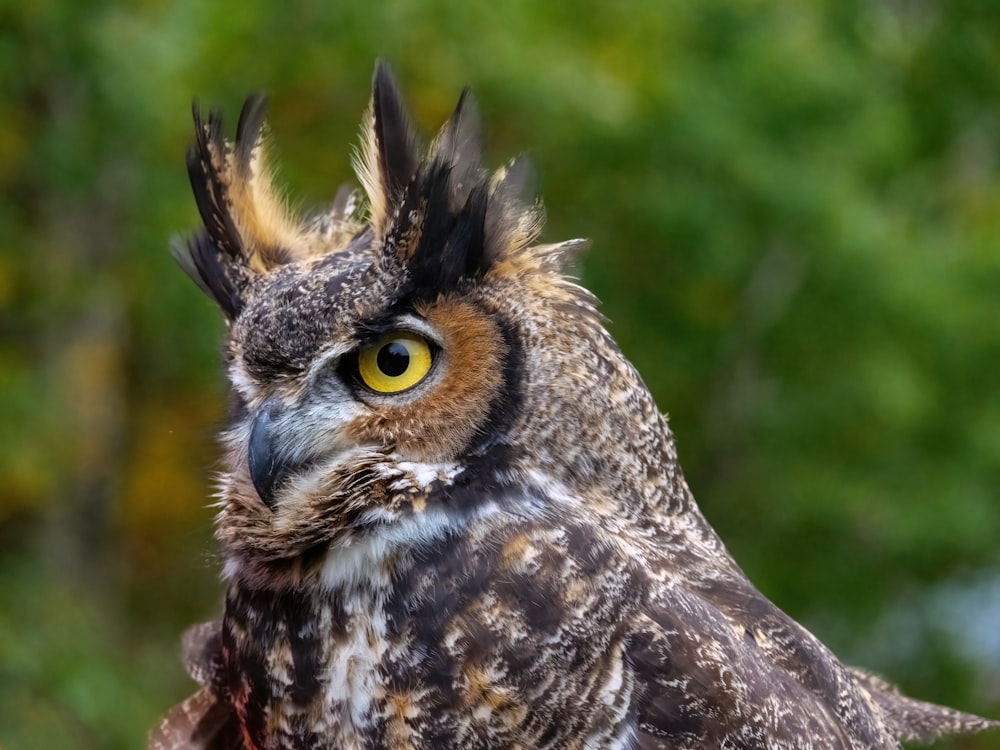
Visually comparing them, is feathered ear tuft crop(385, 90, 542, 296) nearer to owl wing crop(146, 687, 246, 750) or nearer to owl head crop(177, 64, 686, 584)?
owl head crop(177, 64, 686, 584)

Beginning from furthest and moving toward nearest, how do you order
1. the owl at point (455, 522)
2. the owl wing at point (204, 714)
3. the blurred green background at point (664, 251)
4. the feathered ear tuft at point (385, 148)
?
the blurred green background at point (664, 251) → the owl wing at point (204, 714) → the feathered ear tuft at point (385, 148) → the owl at point (455, 522)

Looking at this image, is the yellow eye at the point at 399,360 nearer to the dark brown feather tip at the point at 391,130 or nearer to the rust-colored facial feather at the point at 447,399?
the rust-colored facial feather at the point at 447,399

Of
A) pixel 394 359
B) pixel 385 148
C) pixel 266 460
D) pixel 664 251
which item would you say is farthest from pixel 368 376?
pixel 664 251

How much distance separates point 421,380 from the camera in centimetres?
142

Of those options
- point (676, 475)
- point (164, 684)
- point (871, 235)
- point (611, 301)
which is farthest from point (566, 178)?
point (676, 475)

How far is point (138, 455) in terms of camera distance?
710 cm

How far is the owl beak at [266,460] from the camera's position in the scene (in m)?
1.47

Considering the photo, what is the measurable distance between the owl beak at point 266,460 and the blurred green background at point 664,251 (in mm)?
2261

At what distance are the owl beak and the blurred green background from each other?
7.42 feet

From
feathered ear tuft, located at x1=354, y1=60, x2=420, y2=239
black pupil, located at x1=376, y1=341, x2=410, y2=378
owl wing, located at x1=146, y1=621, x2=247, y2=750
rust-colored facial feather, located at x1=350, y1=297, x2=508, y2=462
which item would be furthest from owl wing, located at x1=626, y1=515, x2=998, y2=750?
owl wing, located at x1=146, y1=621, x2=247, y2=750

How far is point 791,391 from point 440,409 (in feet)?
15.2

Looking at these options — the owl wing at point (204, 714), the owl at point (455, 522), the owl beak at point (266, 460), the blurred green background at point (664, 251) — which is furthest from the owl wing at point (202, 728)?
the blurred green background at point (664, 251)

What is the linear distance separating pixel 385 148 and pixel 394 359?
16.2 inches

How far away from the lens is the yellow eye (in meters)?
1.43
